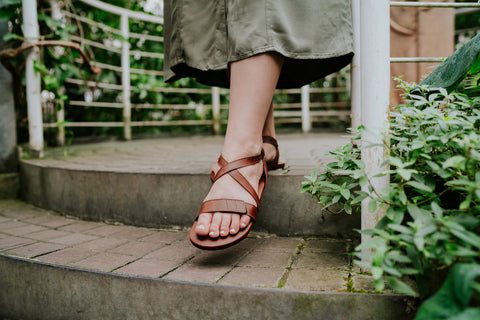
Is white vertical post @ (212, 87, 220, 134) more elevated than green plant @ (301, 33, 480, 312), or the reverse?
white vertical post @ (212, 87, 220, 134)

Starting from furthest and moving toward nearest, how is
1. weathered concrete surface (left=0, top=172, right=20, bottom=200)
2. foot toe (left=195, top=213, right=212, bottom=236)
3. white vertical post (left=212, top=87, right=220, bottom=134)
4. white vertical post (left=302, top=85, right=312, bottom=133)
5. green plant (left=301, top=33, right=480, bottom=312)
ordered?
white vertical post (left=302, top=85, right=312, bottom=133) → white vertical post (left=212, top=87, right=220, bottom=134) → weathered concrete surface (left=0, top=172, right=20, bottom=200) → foot toe (left=195, top=213, right=212, bottom=236) → green plant (left=301, top=33, right=480, bottom=312)

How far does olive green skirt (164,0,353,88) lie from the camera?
1043 mm

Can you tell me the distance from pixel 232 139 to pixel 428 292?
2.12ft

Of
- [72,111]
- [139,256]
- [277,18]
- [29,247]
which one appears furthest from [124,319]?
[72,111]

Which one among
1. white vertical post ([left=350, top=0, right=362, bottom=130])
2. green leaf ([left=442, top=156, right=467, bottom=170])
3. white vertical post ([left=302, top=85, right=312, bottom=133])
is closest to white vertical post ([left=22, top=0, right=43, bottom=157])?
white vertical post ([left=350, top=0, right=362, bottom=130])

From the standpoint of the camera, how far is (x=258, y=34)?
1037mm

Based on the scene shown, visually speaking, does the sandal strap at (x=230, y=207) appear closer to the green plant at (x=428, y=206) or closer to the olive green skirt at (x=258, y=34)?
the green plant at (x=428, y=206)

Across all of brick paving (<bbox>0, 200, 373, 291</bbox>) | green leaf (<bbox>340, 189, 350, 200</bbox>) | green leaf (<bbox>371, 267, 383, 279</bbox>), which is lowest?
brick paving (<bbox>0, 200, 373, 291</bbox>)

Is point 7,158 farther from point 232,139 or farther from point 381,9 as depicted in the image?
point 381,9

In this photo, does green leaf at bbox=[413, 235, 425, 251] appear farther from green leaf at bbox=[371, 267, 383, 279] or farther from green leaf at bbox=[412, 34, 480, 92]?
green leaf at bbox=[412, 34, 480, 92]

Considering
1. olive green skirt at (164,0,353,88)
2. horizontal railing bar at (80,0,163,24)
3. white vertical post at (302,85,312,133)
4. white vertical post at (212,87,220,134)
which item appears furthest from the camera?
white vertical post at (302,85,312,133)

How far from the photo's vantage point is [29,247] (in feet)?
3.92

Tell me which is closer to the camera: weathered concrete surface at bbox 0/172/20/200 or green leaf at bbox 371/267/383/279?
green leaf at bbox 371/267/383/279

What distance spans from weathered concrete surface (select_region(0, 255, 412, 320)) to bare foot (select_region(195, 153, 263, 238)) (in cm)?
15
